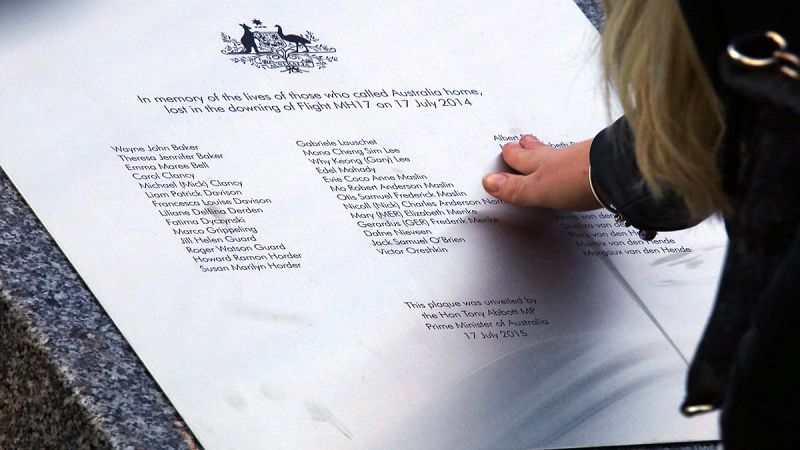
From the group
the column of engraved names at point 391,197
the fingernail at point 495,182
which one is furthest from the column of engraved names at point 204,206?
the fingernail at point 495,182

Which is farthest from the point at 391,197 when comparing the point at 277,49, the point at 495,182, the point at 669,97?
the point at 669,97

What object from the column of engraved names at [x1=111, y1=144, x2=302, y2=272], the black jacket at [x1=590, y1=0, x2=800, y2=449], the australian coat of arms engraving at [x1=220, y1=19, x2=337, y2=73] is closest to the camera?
the black jacket at [x1=590, y1=0, x2=800, y2=449]

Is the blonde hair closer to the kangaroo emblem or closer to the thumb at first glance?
the thumb

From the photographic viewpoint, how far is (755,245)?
52 centimetres

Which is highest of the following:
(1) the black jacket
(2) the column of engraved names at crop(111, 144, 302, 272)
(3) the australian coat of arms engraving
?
(1) the black jacket

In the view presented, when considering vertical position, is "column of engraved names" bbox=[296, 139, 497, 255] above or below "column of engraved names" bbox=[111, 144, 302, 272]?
below

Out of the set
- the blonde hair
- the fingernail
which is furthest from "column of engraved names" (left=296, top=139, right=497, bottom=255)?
the blonde hair

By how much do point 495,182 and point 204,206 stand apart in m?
0.25

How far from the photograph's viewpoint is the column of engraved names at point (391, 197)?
34.6 inches

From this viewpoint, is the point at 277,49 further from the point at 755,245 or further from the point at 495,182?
the point at 755,245

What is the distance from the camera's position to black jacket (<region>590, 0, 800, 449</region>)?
1.55 feet

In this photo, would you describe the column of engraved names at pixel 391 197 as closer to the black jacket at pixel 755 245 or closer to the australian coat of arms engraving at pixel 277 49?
the australian coat of arms engraving at pixel 277 49

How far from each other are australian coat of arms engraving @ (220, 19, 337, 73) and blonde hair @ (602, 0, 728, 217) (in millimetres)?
438

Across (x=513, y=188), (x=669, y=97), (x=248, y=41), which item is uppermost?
(x=669, y=97)
